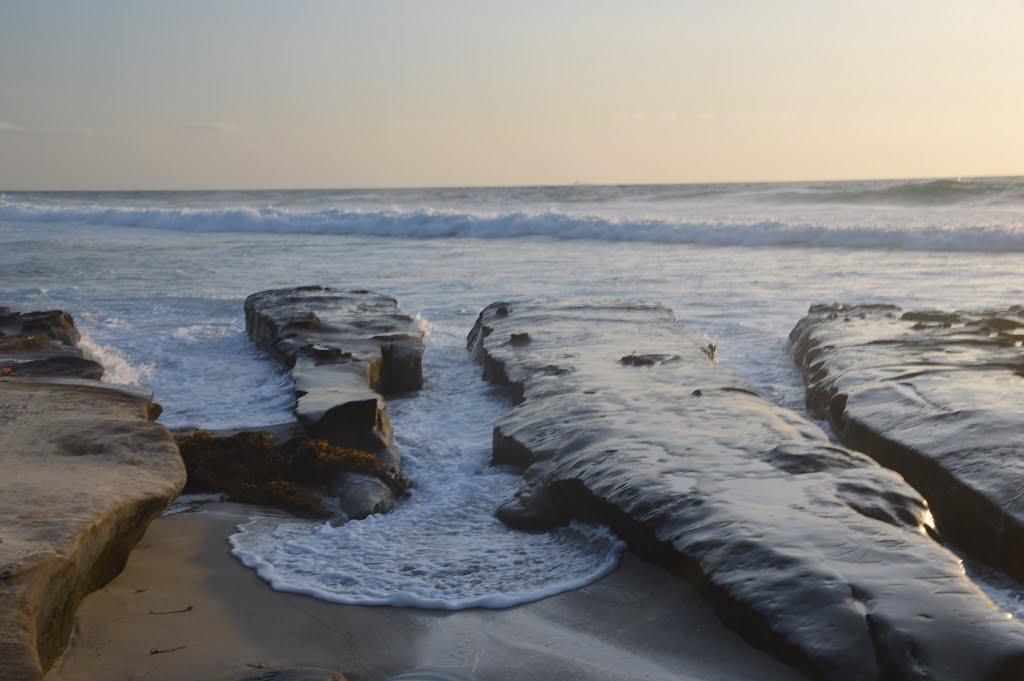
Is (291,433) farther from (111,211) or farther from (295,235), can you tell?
(111,211)

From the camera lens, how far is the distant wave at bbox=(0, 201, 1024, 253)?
20312mm

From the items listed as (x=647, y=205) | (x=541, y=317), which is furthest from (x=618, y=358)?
(x=647, y=205)

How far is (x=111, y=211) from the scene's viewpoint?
117 ft

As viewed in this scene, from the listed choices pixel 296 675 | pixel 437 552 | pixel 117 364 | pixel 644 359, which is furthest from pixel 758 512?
pixel 117 364

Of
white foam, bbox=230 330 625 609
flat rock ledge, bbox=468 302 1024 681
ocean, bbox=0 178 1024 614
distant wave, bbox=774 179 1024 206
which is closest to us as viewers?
flat rock ledge, bbox=468 302 1024 681

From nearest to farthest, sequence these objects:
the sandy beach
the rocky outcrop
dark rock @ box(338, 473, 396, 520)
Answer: the sandy beach < dark rock @ box(338, 473, 396, 520) < the rocky outcrop

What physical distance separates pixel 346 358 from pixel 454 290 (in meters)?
6.08

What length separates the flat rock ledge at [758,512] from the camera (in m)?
2.81

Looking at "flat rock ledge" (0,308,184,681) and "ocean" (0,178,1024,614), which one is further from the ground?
"flat rock ledge" (0,308,184,681)

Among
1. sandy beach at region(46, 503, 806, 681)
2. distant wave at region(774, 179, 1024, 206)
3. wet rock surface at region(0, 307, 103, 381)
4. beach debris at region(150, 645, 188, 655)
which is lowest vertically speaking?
sandy beach at region(46, 503, 806, 681)

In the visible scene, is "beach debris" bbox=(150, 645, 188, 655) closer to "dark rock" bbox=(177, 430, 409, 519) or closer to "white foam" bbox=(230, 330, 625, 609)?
"white foam" bbox=(230, 330, 625, 609)

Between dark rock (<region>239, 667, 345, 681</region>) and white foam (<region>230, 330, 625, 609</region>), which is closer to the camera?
dark rock (<region>239, 667, 345, 681</region>)

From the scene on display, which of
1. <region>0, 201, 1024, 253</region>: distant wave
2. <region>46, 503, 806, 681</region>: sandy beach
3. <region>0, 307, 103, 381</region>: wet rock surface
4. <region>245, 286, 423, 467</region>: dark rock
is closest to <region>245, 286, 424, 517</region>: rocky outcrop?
<region>245, 286, 423, 467</region>: dark rock

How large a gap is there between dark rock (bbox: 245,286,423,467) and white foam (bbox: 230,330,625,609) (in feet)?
1.50
